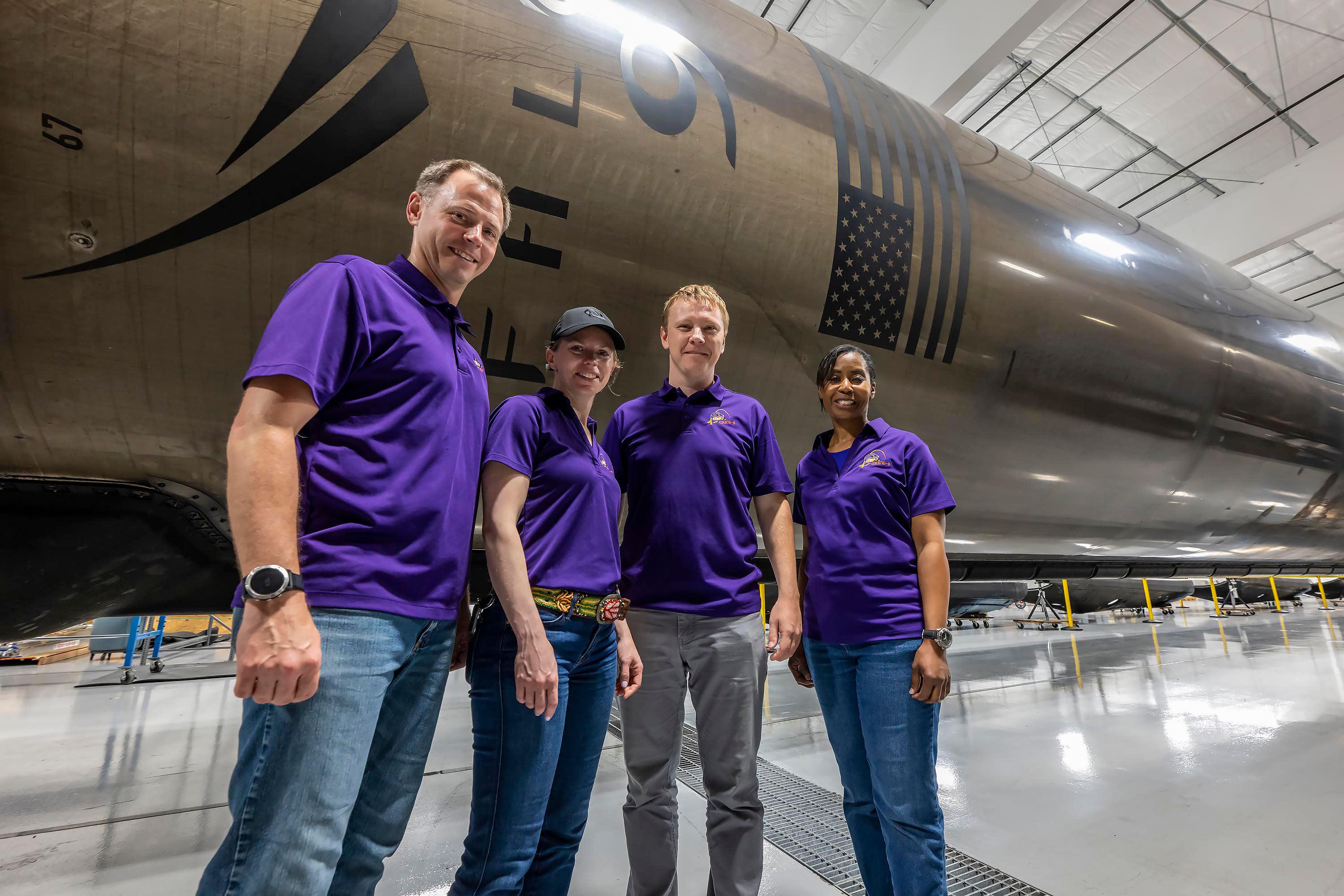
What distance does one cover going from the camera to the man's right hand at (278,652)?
0.75 m

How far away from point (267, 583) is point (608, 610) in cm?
62

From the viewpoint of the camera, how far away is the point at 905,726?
139cm

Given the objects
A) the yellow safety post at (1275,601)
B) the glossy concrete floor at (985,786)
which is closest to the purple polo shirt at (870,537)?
the glossy concrete floor at (985,786)

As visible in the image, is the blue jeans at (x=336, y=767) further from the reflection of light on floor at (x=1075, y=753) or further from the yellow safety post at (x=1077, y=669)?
the yellow safety post at (x=1077, y=669)

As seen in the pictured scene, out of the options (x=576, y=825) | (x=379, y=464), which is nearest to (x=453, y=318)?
(x=379, y=464)

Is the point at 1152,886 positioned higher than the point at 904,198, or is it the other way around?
the point at 904,198

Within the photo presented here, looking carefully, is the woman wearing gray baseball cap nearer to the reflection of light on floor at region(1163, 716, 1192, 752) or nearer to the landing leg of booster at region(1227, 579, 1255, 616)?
the reflection of light on floor at region(1163, 716, 1192, 752)

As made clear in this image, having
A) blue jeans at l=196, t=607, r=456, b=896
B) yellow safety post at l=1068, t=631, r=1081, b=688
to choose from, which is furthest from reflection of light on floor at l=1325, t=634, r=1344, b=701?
blue jeans at l=196, t=607, r=456, b=896

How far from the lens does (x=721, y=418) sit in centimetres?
155

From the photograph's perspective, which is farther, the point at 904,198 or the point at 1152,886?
the point at 904,198

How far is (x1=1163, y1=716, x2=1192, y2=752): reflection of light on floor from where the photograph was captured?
297 centimetres

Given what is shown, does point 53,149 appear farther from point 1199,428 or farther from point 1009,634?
point 1009,634

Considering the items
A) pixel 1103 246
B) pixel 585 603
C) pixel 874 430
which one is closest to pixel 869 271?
pixel 874 430

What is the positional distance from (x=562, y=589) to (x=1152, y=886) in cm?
179
